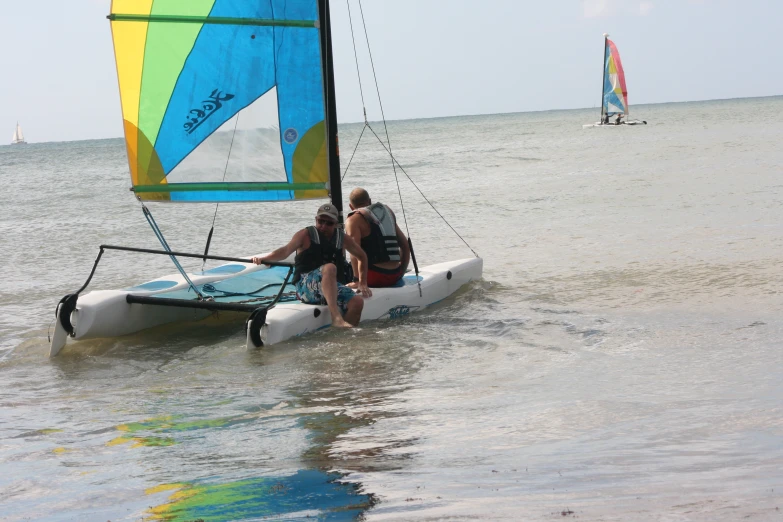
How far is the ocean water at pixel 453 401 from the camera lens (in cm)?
344

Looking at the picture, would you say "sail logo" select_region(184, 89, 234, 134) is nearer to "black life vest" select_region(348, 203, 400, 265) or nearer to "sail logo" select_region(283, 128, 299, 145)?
"sail logo" select_region(283, 128, 299, 145)

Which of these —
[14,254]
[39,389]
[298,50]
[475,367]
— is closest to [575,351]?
[475,367]

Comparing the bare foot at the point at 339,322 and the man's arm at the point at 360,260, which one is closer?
the bare foot at the point at 339,322

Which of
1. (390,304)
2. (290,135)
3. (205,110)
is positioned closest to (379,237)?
(390,304)

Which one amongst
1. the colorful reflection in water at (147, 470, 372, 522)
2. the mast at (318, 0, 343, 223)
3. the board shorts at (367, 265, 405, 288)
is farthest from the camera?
the board shorts at (367, 265, 405, 288)

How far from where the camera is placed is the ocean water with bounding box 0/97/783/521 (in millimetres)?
3436

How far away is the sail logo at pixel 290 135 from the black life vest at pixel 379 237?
75 cm

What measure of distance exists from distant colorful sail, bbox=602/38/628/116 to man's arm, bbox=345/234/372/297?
37720mm

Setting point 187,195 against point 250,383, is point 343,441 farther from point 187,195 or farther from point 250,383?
point 187,195

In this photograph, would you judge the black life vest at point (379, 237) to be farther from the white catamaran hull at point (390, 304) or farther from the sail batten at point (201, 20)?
the sail batten at point (201, 20)

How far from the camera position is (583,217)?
561 inches

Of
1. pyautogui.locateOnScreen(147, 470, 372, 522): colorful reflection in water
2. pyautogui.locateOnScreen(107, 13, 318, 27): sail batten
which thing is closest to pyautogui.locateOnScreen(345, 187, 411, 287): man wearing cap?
pyautogui.locateOnScreen(107, 13, 318, 27): sail batten

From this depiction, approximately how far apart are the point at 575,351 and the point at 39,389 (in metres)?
3.48

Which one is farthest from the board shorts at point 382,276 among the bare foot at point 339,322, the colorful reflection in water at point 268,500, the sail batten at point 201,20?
the colorful reflection in water at point 268,500
